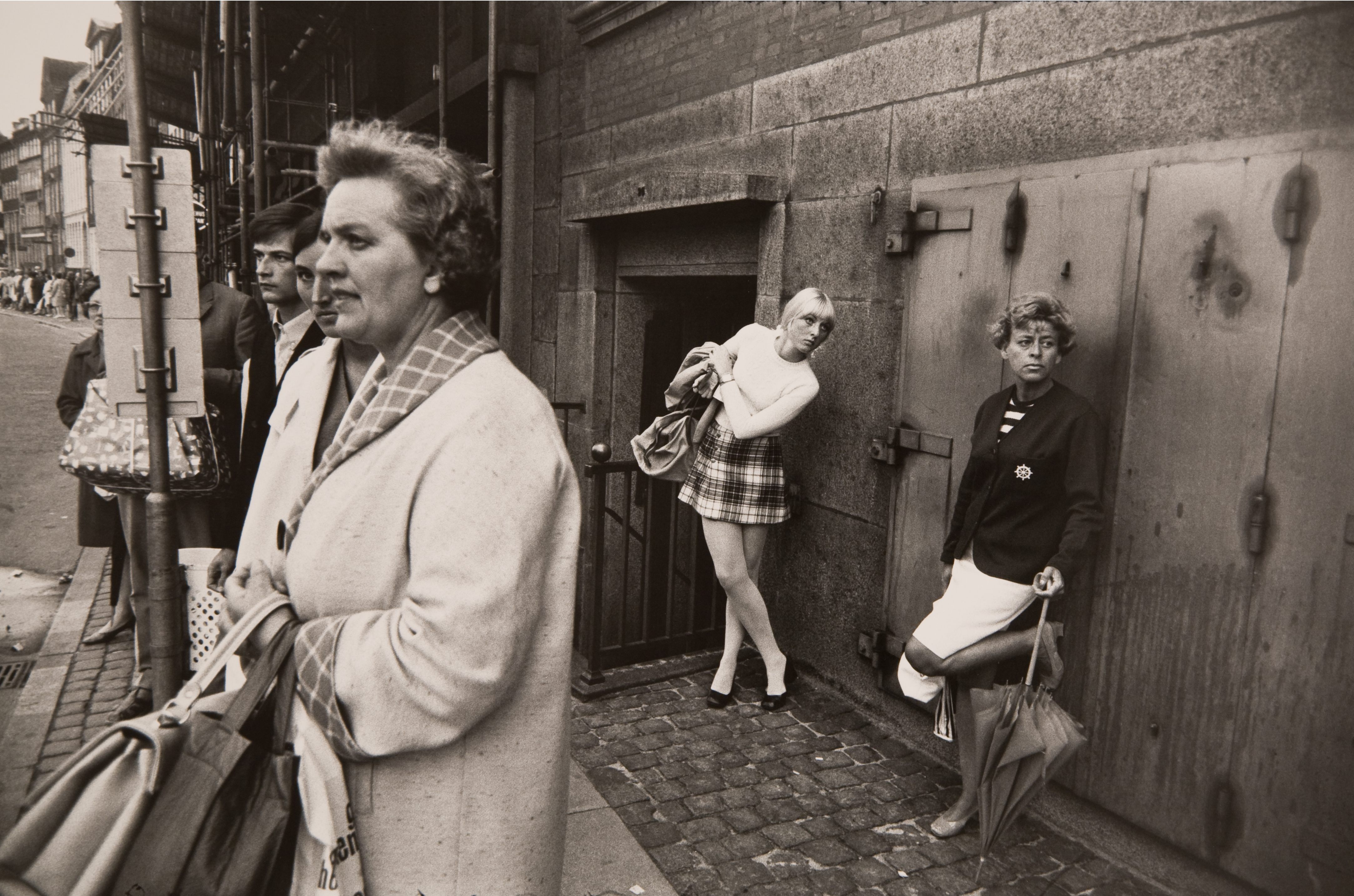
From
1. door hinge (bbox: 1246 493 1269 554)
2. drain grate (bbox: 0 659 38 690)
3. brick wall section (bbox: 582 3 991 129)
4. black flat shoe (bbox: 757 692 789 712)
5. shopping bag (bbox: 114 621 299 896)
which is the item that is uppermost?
brick wall section (bbox: 582 3 991 129)

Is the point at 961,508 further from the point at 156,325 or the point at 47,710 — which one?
the point at 47,710

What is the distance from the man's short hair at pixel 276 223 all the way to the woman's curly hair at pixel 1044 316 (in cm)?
297

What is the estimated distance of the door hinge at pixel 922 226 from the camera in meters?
3.89

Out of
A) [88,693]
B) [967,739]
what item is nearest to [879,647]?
[967,739]

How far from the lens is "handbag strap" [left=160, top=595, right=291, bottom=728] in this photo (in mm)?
1574

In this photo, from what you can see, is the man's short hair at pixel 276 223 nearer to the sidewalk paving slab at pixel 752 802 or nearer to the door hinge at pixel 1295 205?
the sidewalk paving slab at pixel 752 802

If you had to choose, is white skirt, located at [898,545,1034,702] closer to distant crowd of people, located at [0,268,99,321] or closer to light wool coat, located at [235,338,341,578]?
light wool coat, located at [235,338,341,578]

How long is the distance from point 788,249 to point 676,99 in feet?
5.76

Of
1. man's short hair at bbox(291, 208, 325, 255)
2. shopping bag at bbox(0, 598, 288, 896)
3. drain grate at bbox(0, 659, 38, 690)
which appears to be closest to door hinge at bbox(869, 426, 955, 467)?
man's short hair at bbox(291, 208, 325, 255)

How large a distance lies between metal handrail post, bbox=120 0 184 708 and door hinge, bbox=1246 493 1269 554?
11.1 ft

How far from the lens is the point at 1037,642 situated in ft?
10.4

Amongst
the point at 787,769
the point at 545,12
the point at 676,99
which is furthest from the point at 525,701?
the point at 545,12

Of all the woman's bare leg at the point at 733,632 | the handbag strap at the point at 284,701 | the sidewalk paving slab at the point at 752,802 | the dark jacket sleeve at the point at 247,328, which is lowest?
the sidewalk paving slab at the point at 752,802

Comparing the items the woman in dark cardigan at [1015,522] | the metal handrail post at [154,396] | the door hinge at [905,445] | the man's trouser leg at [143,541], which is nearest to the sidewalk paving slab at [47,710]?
the man's trouser leg at [143,541]
